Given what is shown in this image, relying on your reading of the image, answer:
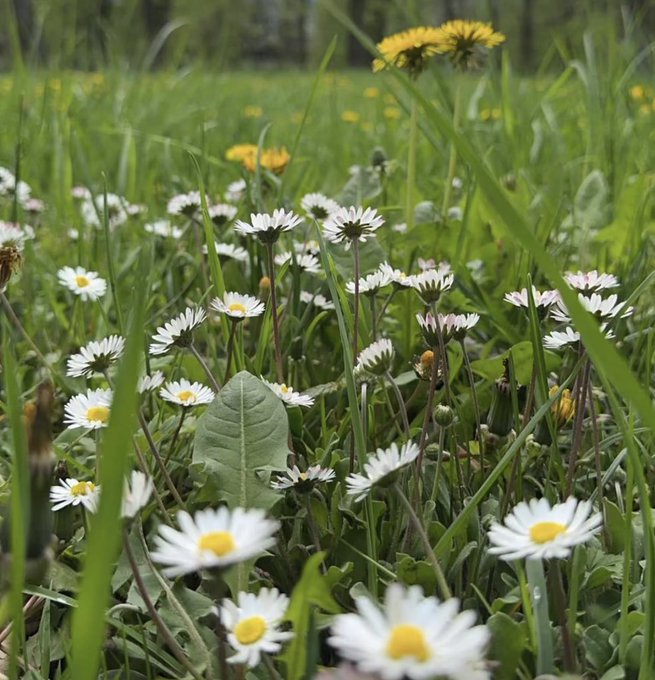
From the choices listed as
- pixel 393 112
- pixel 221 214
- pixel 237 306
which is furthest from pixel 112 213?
pixel 393 112

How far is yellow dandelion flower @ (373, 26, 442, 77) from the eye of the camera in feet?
3.43

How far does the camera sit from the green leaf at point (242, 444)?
2.08 ft

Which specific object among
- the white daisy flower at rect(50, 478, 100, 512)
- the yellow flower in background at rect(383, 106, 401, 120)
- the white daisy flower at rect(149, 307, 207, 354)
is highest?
the yellow flower in background at rect(383, 106, 401, 120)

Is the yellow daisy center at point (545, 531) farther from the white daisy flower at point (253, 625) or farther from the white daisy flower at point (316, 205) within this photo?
the white daisy flower at point (316, 205)

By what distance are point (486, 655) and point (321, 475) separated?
20cm

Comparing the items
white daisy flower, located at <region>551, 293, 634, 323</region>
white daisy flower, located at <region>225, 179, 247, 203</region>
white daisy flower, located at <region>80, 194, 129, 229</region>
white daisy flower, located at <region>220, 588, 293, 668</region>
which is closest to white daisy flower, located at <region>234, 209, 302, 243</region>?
white daisy flower, located at <region>551, 293, 634, 323</region>

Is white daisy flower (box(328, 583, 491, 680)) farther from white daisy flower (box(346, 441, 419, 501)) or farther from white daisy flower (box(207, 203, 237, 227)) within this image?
white daisy flower (box(207, 203, 237, 227))

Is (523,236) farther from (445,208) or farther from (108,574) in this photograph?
(445,208)

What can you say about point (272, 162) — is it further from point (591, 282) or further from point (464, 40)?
point (591, 282)

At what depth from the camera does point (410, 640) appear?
0.32 metres

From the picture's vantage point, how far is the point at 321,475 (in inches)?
24.0

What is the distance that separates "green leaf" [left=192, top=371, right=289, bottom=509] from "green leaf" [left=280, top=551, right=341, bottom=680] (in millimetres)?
213

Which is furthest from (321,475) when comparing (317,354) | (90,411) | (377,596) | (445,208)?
(445,208)

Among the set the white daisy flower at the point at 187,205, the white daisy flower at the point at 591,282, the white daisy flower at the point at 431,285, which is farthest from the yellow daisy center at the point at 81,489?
the white daisy flower at the point at 187,205
